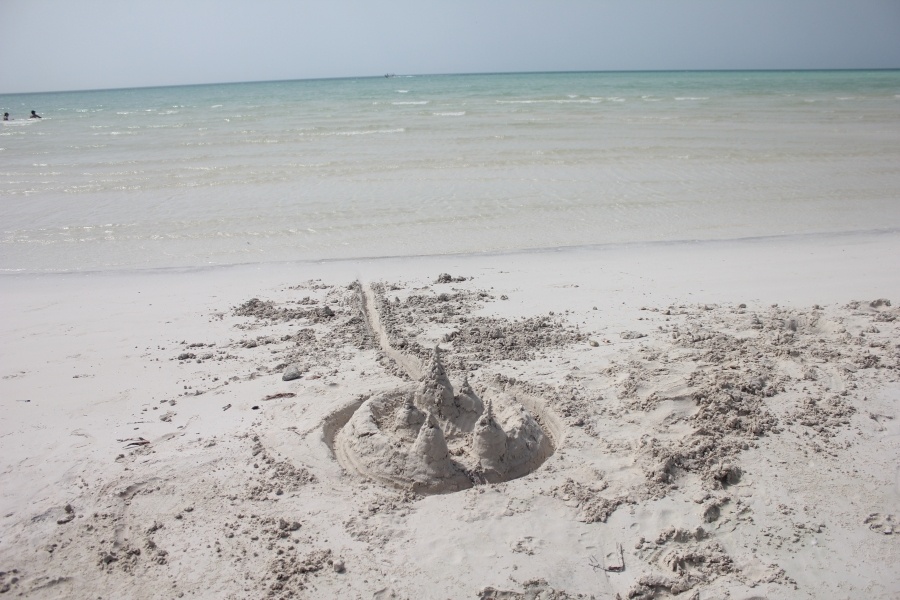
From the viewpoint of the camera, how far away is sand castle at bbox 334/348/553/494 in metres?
3.44

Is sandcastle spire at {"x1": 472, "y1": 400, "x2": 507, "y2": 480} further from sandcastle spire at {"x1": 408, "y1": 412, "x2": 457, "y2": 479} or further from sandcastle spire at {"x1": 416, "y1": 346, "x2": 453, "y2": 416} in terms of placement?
sandcastle spire at {"x1": 416, "y1": 346, "x2": 453, "y2": 416}

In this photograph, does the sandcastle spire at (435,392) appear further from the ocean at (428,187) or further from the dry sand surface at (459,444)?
the ocean at (428,187)

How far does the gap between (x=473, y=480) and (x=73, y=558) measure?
197 centimetres

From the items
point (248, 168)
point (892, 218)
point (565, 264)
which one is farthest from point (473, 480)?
point (248, 168)

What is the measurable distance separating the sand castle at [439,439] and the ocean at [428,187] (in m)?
4.01

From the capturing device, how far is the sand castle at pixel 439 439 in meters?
3.44

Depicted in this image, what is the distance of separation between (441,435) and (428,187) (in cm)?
831

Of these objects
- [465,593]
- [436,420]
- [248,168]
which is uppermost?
[248,168]

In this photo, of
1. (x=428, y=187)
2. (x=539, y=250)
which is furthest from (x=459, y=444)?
(x=428, y=187)

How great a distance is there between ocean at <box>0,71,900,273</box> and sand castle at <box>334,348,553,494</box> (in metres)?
4.01

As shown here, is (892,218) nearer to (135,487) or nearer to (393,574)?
(393,574)

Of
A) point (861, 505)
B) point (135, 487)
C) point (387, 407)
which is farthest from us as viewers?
point (387, 407)

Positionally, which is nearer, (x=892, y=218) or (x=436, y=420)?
(x=436, y=420)

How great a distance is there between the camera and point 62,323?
18.7ft
